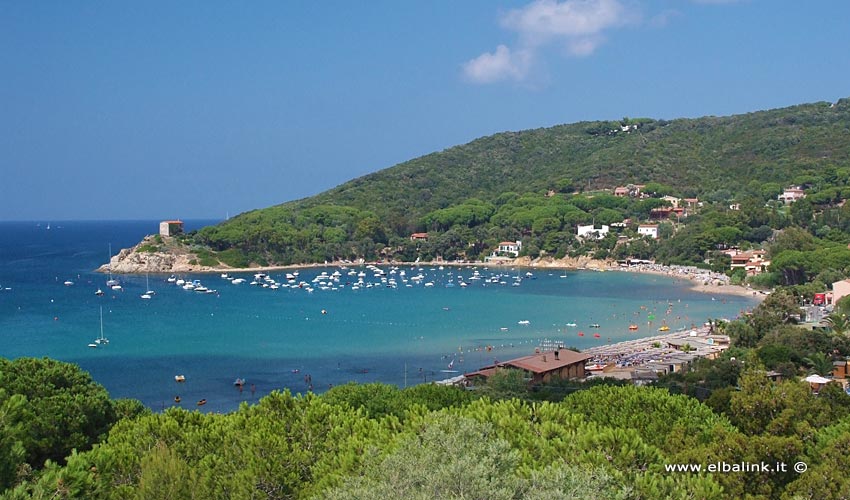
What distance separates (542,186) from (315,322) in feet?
160

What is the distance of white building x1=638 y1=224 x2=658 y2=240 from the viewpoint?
6581cm

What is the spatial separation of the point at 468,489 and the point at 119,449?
17.6ft

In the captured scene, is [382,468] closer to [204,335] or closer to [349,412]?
[349,412]

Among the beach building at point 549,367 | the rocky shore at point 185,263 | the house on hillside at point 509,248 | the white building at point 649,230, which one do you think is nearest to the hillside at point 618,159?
the white building at point 649,230

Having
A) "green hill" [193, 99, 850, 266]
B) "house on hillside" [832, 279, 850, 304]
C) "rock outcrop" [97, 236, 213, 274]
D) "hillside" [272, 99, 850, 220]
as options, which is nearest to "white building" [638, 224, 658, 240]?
"green hill" [193, 99, 850, 266]

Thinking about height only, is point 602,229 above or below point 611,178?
below

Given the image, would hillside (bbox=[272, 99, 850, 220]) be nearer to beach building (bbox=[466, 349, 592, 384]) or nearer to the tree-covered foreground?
beach building (bbox=[466, 349, 592, 384])

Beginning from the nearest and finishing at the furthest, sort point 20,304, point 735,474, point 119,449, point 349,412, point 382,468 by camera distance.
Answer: point 382,468
point 735,474
point 119,449
point 349,412
point 20,304

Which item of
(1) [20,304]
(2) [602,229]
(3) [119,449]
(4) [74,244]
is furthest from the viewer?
(4) [74,244]

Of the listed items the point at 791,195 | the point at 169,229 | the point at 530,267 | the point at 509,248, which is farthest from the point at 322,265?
the point at 791,195

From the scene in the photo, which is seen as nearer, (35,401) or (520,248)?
(35,401)

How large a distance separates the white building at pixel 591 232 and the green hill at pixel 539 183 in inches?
36.5

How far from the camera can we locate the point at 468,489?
6.25 m

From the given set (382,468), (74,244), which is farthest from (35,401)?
(74,244)
